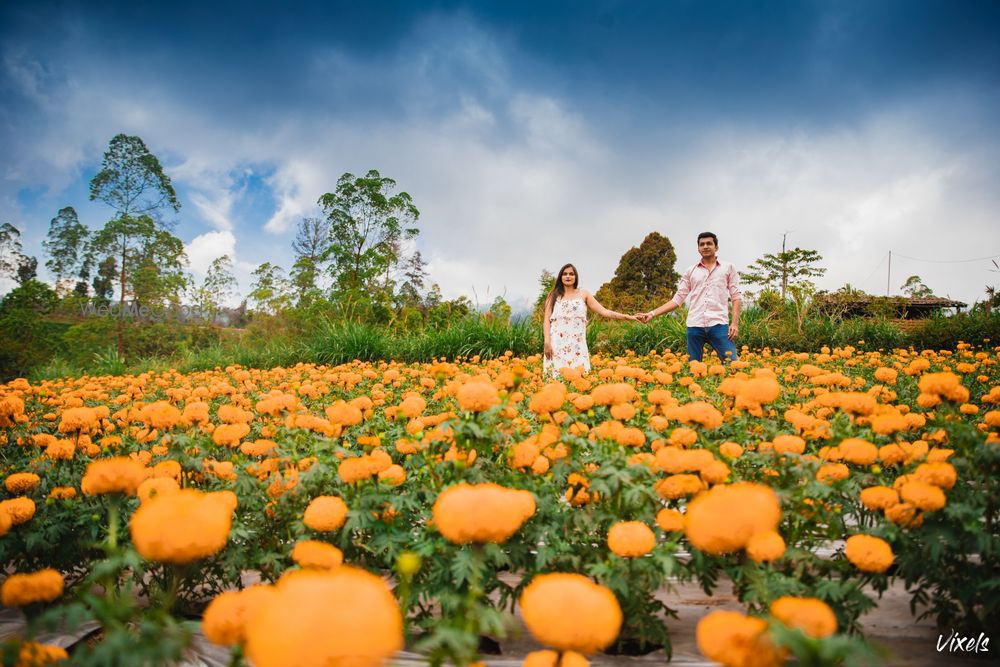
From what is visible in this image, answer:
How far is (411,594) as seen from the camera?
1.11 metres

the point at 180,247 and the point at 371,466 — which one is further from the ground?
the point at 180,247

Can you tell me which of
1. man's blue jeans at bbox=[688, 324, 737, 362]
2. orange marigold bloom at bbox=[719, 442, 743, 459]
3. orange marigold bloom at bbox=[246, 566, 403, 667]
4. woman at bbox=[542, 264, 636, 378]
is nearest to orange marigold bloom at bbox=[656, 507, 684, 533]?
orange marigold bloom at bbox=[719, 442, 743, 459]

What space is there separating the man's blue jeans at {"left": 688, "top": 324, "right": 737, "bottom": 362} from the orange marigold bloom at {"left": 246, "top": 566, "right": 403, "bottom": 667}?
206 inches

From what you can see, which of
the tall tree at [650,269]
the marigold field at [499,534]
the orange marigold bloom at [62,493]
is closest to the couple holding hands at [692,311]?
the marigold field at [499,534]

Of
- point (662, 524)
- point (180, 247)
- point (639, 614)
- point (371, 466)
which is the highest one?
point (180, 247)

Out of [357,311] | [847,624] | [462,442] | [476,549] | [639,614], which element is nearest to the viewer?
[476,549]

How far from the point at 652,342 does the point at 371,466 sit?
29.1ft

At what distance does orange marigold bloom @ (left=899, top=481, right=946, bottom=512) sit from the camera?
3.29 feet

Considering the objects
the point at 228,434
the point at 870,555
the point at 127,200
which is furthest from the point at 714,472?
the point at 127,200

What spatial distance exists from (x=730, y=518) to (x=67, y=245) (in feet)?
70.3

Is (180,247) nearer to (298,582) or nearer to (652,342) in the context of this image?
(652,342)

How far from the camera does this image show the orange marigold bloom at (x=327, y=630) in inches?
18.0

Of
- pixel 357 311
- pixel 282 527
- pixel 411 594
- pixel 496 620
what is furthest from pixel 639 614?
pixel 357 311

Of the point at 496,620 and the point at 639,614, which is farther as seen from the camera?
the point at 639,614
